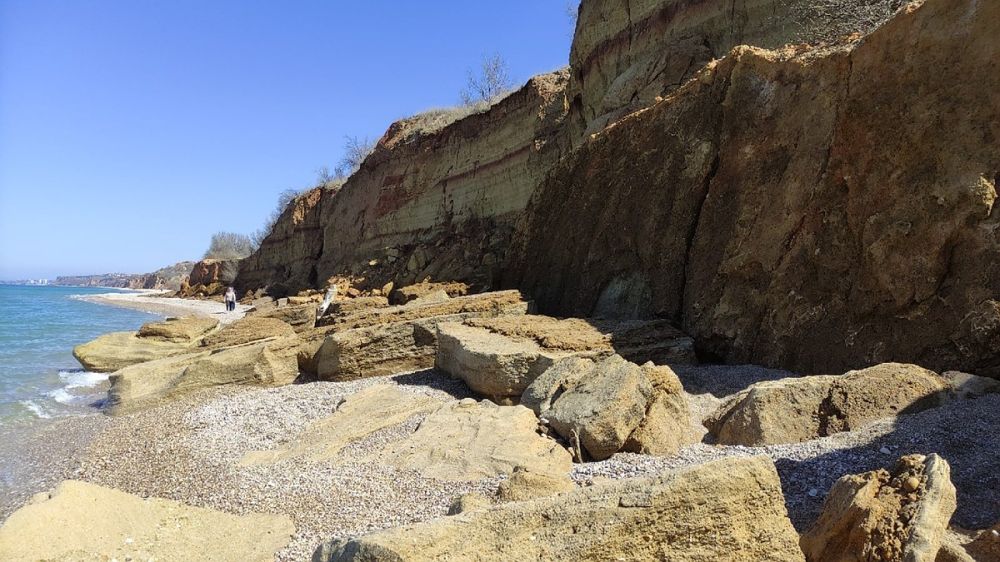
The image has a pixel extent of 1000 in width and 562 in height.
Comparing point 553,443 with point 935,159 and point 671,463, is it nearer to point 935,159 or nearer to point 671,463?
point 671,463

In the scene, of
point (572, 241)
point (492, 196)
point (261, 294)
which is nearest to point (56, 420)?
point (572, 241)

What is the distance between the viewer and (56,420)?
7.93 m

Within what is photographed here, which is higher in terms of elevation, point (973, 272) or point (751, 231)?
point (751, 231)

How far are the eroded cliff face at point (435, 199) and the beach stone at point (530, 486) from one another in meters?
10.1

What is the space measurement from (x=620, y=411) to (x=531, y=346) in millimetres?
2034

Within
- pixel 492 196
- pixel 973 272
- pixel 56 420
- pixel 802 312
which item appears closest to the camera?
pixel 973 272

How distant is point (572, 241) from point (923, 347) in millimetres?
5183

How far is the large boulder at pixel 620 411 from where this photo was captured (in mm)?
4500

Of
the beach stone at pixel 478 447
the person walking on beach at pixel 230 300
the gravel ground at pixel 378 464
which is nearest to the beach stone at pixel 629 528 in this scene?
the gravel ground at pixel 378 464

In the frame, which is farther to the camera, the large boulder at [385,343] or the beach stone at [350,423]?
the large boulder at [385,343]

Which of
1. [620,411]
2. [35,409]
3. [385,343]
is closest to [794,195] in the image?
[620,411]

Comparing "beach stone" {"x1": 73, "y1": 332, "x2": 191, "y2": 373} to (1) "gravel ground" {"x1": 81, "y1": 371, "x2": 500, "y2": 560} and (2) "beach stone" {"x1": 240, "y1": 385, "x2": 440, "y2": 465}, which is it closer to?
(1) "gravel ground" {"x1": 81, "y1": 371, "x2": 500, "y2": 560}

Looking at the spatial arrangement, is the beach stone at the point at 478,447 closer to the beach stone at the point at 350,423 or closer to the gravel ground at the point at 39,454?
the beach stone at the point at 350,423

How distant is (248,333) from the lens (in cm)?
1109
